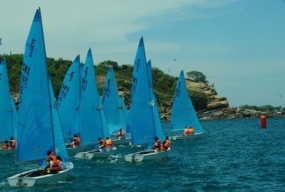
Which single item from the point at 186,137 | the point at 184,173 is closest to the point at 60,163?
the point at 184,173

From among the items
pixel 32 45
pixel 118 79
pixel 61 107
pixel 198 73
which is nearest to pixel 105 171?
pixel 32 45

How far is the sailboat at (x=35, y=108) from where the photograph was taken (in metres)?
28.0

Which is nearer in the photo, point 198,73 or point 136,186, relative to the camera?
point 136,186

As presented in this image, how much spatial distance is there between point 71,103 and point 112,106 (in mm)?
8132

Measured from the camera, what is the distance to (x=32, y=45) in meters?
28.1

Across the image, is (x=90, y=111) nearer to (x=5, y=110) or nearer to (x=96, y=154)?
(x=96, y=154)

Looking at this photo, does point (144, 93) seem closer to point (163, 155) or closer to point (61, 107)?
point (163, 155)

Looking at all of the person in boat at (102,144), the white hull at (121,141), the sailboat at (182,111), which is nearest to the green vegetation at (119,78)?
the sailboat at (182,111)

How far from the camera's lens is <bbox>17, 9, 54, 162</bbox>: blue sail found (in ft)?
92.3

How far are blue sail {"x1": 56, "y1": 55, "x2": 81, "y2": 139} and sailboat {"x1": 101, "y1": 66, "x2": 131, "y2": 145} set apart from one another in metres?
7.04

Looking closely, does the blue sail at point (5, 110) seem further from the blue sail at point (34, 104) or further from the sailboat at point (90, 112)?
the blue sail at point (34, 104)

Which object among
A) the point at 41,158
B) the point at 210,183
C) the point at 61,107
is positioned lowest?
the point at 210,183

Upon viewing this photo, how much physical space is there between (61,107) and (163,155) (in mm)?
14375

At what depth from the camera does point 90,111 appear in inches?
1734
